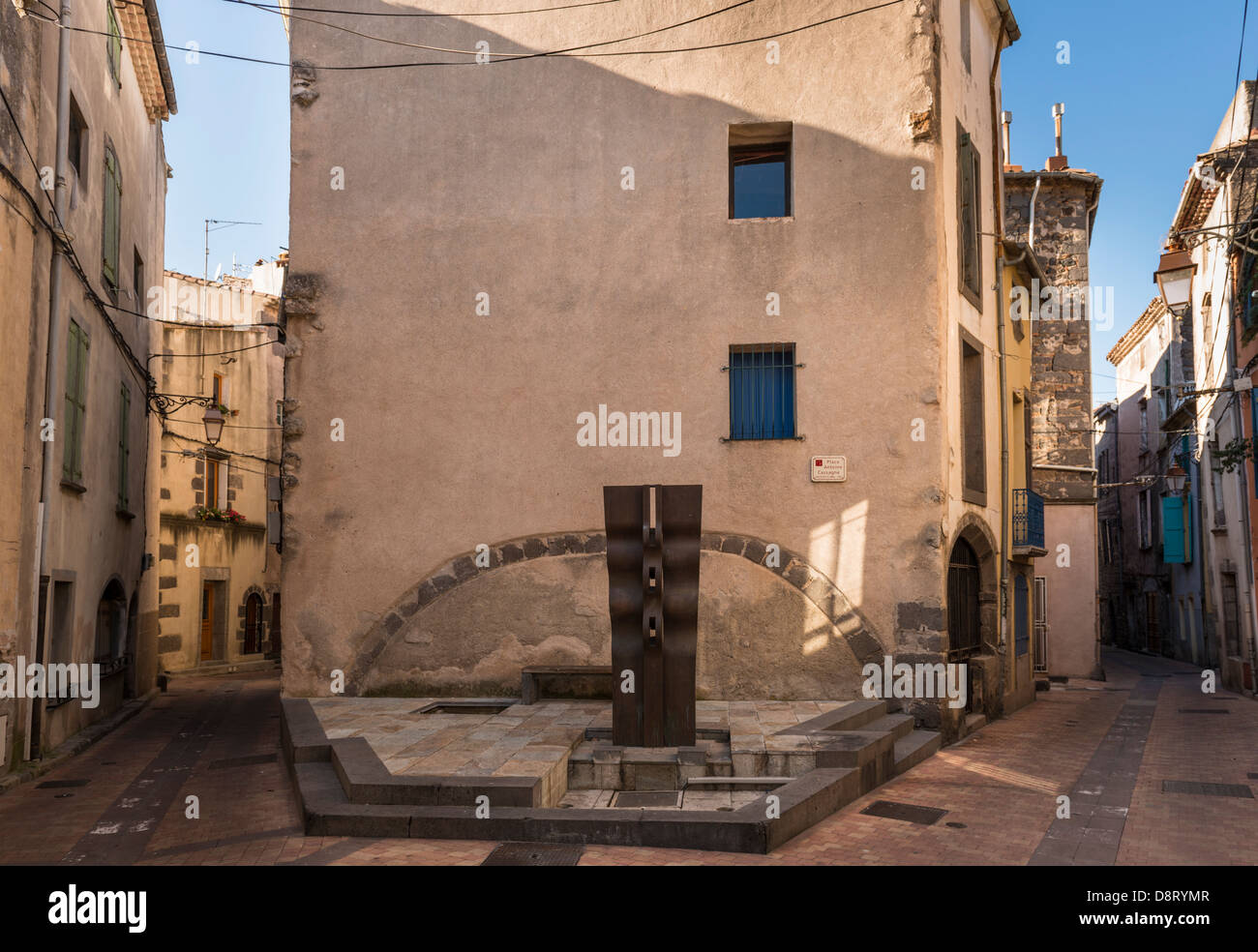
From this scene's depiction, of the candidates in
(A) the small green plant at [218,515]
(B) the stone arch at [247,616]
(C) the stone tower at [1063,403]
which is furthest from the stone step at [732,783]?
(B) the stone arch at [247,616]

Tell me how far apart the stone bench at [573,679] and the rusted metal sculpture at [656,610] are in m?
2.59

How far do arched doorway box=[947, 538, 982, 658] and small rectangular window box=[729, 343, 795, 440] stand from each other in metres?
2.46

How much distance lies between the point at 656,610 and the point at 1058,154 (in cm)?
1819

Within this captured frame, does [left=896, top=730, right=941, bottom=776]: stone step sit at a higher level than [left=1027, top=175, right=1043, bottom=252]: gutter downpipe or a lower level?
lower

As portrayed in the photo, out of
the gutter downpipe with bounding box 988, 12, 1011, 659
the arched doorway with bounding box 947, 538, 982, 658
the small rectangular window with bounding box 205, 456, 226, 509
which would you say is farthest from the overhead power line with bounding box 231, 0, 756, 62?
the small rectangular window with bounding box 205, 456, 226, 509

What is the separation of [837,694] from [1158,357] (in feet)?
74.4

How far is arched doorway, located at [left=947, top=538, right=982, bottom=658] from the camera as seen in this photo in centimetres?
1195

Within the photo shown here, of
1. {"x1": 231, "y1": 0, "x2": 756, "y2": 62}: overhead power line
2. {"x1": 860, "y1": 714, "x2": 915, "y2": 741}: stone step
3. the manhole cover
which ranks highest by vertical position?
{"x1": 231, "y1": 0, "x2": 756, "y2": 62}: overhead power line

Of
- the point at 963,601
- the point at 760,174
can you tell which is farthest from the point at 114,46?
the point at 963,601

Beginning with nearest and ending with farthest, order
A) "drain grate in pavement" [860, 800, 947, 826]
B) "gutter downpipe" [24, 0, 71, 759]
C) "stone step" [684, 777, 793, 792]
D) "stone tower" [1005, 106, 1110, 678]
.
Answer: "drain grate in pavement" [860, 800, 947, 826] → "stone step" [684, 777, 793, 792] → "gutter downpipe" [24, 0, 71, 759] → "stone tower" [1005, 106, 1110, 678]

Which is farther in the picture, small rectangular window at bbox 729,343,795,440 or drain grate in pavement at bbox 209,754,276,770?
small rectangular window at bbox 729,343,795,440

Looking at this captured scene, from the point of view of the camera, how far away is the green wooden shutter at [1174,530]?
80.7 ft

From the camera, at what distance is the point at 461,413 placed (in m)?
Answer: 11.6

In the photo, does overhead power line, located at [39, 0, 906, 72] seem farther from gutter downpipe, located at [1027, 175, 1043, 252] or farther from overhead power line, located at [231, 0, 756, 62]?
gutter downpipe, located at [1027, 175, 1043, 252]
